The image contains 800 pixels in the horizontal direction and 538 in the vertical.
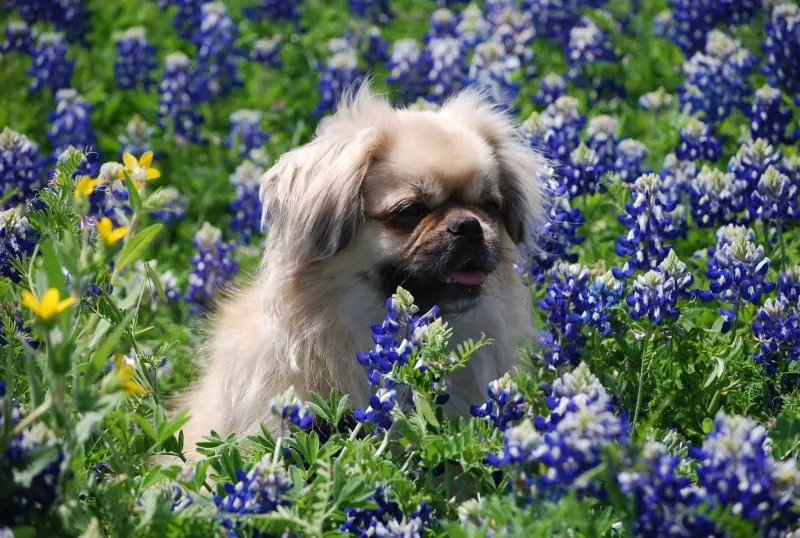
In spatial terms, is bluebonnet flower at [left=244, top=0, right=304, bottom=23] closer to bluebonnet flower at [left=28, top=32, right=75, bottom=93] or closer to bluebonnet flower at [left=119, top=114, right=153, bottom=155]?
bluebonnet flower at [left=28, top=32, right=75, bottom=93]

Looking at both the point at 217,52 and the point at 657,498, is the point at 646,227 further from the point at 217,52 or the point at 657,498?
the point at 217,52

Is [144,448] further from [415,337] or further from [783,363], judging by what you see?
[783,363]

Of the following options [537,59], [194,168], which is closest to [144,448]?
[194,168]

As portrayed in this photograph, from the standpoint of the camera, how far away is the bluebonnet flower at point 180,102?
560 cm

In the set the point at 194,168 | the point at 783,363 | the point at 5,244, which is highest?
the point at 5,244

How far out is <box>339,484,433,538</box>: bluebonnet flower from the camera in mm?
2357

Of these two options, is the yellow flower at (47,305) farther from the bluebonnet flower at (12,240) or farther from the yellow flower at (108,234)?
the bluebonnet flower at (12,240)

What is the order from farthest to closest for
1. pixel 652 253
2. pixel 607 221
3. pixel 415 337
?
pixel 607 221 < pixel 652 253 < pixel 415 337

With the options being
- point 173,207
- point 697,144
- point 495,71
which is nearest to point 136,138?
point 173,207

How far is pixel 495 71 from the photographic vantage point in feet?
17.1

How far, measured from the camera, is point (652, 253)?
3311mm

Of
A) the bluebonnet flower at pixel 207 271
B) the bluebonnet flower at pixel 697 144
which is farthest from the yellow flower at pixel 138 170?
the bluebonnet flower at pixel 697 144

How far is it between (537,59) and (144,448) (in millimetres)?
4027

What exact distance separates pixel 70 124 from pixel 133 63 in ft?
2.86
